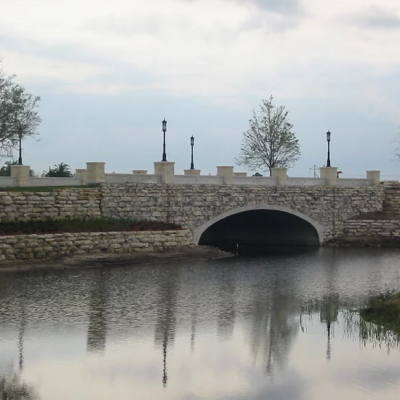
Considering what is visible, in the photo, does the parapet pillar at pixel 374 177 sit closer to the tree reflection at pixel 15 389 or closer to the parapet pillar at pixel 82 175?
the parapet pillar at pixel 82 175

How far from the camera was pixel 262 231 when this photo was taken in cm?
5575

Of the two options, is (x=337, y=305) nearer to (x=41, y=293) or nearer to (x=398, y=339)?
(x=398, y=339)

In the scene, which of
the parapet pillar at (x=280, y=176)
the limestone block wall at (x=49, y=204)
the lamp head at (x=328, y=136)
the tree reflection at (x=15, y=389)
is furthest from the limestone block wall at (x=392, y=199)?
the tree reflection at (x=15, y=389)

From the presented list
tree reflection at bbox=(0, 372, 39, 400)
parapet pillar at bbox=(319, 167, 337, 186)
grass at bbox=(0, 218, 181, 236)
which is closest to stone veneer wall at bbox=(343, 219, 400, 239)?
parapet pillar at bbox=(319, 167, 337, 186)

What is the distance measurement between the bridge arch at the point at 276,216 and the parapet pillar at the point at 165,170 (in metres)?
3.41

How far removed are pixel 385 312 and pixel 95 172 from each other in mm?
21998

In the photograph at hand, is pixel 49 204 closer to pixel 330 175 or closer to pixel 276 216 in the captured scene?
pixel 276 216

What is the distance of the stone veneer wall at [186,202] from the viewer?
39.5 metres

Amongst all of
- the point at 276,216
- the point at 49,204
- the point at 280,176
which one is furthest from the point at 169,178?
the point at 276,216

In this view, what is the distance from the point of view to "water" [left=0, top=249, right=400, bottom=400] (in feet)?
58.2

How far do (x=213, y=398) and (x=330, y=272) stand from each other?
21.8 metres

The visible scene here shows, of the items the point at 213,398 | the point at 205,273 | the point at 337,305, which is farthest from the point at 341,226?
the point at 213,398

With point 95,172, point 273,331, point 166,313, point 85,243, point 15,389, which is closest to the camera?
point 15,389

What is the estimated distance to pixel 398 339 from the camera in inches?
846
